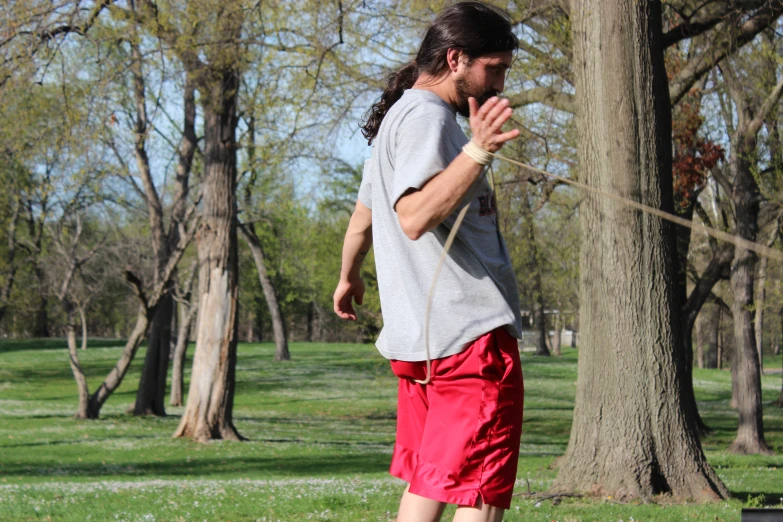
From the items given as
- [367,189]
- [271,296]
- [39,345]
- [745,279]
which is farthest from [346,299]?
[39,345]

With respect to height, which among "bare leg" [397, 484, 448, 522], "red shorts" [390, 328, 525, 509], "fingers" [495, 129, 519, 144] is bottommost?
"bare leg" [397, 484, 448, 522]

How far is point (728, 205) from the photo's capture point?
17.2 meters

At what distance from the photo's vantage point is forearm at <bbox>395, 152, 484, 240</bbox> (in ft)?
7.19

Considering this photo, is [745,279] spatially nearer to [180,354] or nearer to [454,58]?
[454,58]

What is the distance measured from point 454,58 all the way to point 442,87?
0.10m

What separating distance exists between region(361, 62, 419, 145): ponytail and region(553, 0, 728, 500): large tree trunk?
3.99m

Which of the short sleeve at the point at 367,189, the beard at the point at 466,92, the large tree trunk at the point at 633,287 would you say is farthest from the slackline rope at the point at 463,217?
the large tree trunk at the point at 633,287

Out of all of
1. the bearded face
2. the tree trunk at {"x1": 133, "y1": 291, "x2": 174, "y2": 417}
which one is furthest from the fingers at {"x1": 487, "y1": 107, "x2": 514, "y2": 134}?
the tree trunk at {"x1": 133, "y1": 291, "x2": 174, "y2": 417}

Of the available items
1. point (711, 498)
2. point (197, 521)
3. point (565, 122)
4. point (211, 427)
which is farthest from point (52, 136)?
point (711, 498)

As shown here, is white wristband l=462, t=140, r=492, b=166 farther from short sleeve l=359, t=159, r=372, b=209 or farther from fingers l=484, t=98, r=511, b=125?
short sleeve l=359, t=159, r=372, b=209

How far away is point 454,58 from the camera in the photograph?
8.27 feet

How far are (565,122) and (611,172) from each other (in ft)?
21.2

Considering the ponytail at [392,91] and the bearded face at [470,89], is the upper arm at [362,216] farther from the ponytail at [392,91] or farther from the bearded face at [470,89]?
the bearded face at [470,89]

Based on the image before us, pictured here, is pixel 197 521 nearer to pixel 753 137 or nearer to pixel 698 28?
pixel 698 28
